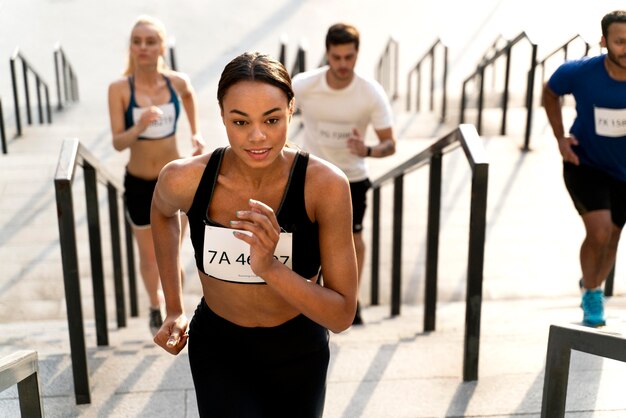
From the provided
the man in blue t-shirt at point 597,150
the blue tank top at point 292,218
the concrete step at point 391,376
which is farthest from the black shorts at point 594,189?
the blue tank top at point 292,218

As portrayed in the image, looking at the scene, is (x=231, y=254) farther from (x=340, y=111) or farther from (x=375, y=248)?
(x=375, y=248)

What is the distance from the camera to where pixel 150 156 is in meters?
4.64

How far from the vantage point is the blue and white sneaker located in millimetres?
4129

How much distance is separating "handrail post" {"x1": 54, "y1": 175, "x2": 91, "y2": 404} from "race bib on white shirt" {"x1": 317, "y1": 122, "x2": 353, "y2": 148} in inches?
68.2

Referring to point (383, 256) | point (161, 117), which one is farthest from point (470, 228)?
point (383, 256)

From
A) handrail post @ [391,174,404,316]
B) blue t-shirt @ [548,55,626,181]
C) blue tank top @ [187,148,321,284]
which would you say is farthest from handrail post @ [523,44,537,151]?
blue tank top @ [187,148,321,284]

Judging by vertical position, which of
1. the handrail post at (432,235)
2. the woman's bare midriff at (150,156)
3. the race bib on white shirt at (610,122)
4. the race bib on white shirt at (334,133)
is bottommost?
the handrail post at (432,235)

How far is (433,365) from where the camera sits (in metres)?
3.69

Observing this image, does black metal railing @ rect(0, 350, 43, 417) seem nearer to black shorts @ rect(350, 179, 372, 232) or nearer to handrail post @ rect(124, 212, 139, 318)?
black shorts @ rect(350, 179, 372, 232)

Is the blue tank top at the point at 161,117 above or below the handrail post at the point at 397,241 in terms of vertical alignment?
above

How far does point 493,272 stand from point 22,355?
433cm

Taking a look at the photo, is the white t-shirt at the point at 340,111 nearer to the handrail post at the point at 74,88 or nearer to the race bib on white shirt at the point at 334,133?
the race bib on white shirt at the point at 334,133

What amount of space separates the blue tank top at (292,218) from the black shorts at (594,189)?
2129 mm

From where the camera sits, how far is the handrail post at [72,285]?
10.7ft
